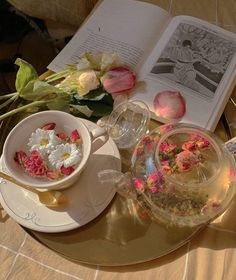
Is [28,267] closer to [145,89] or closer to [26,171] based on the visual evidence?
[26,171]

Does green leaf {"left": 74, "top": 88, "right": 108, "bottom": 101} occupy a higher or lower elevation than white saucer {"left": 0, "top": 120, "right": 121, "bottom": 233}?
higher

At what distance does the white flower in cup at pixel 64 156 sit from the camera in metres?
0.51

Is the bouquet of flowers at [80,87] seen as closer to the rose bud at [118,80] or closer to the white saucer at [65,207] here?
the rose bud at [118,80]

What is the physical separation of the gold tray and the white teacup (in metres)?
0.07

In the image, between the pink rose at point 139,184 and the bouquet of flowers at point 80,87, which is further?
the bouquet of flowers at point 80,87

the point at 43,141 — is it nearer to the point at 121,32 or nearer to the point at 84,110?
the point at 84,110

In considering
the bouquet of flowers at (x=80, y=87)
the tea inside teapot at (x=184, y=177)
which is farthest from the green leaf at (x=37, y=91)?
the tea inside teapot at (x=184, y=177)

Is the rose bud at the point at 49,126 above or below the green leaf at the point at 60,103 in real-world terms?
above

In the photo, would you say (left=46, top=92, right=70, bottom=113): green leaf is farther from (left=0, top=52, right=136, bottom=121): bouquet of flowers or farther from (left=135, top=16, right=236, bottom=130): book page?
(left=135, top=16, right=236, bottom=130): book page

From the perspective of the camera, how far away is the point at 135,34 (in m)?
0.75

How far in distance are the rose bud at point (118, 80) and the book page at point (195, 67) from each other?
0.03 metres

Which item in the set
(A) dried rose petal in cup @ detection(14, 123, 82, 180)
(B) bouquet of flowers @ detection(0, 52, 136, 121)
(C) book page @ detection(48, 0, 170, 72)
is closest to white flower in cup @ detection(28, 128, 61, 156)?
(A) dried rose petal in cup @ detection(14, 123, 82, 180)

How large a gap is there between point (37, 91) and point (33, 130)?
108 millimetres

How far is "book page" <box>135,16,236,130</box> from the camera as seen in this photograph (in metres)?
0.66
